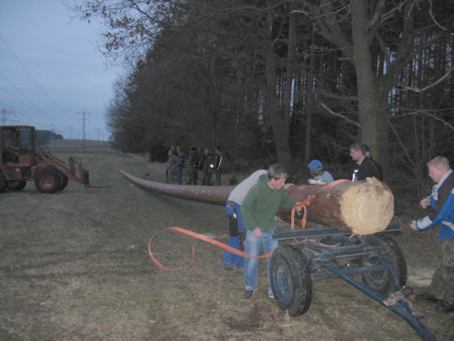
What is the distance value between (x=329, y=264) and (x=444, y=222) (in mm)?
1345

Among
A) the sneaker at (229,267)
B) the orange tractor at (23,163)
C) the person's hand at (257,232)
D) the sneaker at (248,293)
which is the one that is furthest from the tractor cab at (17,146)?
the person's hand at (257,232)

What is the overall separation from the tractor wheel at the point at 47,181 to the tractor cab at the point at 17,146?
0.60m

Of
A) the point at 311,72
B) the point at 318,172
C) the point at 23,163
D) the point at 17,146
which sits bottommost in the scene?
the point at 23,163

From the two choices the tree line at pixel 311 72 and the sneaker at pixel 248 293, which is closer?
the sneaker at pixel 248 293

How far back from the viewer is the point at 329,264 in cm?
486

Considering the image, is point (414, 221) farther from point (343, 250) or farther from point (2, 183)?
point (2, 183)

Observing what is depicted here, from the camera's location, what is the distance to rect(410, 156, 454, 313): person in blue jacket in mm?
4750

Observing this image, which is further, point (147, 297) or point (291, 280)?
point (147, 297)

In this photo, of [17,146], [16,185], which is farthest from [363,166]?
[16,185]

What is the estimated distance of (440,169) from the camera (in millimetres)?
4891

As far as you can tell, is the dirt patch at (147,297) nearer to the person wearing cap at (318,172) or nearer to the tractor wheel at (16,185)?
the person wearing cap at (318,172)

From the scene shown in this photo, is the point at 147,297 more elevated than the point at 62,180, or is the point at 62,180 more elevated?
the point at 62,180

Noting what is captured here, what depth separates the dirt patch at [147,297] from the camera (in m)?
4.56

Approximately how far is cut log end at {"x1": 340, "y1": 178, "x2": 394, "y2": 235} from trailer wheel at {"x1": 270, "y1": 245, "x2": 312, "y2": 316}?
0.67 m
